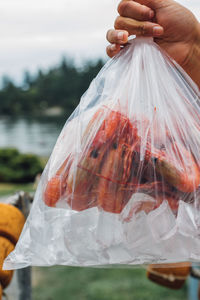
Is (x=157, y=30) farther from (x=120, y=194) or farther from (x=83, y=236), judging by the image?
(x=83, y=236)

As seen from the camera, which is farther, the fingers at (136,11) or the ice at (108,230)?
the fingers at (136,11)

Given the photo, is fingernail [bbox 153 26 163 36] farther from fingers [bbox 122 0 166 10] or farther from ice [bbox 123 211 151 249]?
ice [bbox 123 211 151 249]

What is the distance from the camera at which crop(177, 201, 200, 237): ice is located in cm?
83

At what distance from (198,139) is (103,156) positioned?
260mm

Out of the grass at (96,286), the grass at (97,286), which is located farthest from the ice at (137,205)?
the grass at (97,286)

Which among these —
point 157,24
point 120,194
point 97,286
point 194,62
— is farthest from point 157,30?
point 97,286

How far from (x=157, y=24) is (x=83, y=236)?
59 cm

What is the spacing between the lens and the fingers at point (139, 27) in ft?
3.08

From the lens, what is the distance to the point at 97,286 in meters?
3.15

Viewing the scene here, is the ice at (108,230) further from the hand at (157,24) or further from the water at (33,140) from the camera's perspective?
the water at (33,140)

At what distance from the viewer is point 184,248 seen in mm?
842

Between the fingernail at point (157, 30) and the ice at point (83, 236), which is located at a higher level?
the fingernail at point (157, 30)

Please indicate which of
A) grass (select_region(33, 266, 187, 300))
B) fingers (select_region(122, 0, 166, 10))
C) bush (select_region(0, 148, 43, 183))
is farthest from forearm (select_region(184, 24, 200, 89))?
bush (select_region(0, 148, 43, 183))

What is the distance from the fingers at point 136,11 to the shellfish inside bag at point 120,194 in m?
0.23
